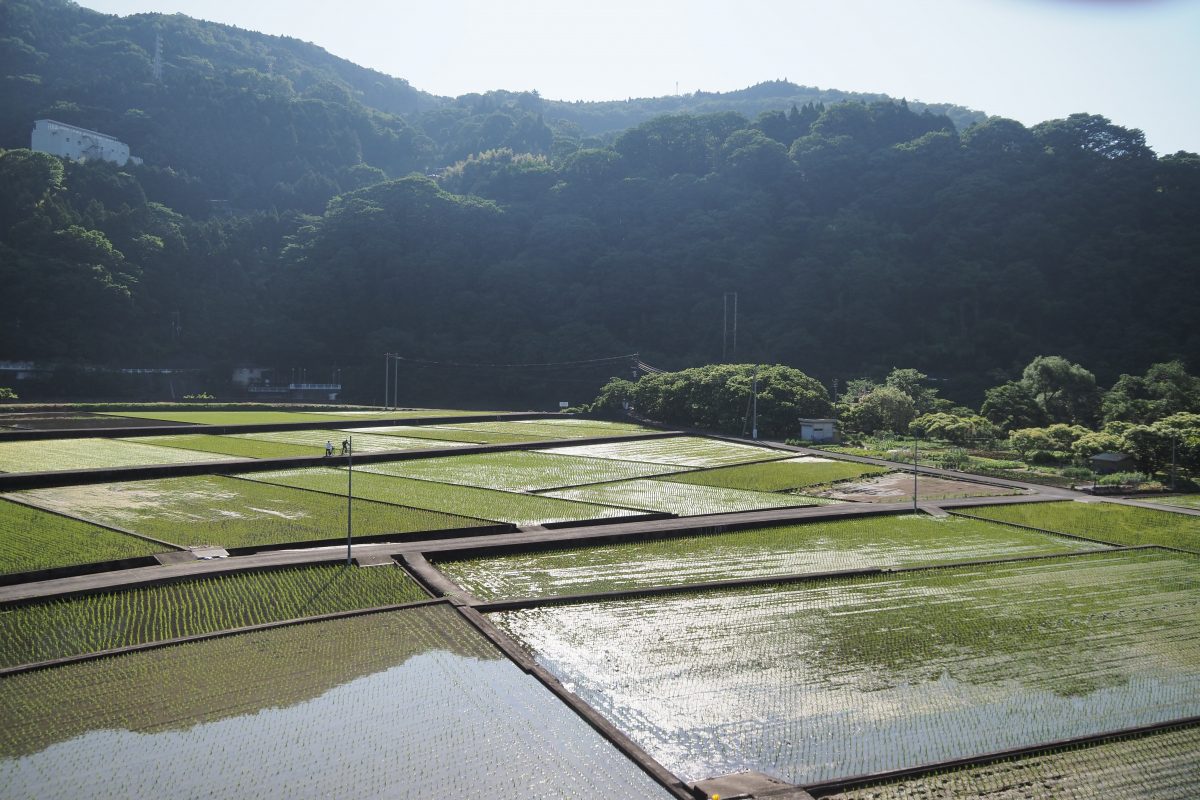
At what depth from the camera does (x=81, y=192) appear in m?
69.8

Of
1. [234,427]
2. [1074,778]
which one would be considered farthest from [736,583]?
[234,427]

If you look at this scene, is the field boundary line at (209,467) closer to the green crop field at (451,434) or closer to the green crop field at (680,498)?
the green crop field at (451,434)

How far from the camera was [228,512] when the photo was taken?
70.2 feet

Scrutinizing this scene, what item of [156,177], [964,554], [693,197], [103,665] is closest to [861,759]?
[103,665]

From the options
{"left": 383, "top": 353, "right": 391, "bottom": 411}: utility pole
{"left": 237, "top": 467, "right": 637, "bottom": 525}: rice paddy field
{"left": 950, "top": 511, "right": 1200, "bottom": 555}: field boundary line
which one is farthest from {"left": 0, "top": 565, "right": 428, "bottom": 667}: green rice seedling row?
{"left": 383, "top": 353, "right": 391, "bottom": 411}: utility pole

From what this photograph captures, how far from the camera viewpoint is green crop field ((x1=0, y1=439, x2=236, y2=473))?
2644cm

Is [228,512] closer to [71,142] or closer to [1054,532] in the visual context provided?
[1054,532]

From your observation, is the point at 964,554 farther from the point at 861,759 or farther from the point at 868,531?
the point at 861,759

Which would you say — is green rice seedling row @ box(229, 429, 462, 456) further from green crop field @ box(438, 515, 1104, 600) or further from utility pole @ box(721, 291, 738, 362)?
utility pole @ box(721, 291, 738, 362)

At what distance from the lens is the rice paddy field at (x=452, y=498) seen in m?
22.2

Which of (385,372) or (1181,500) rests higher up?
(385,372)

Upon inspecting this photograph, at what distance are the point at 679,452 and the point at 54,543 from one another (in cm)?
2369

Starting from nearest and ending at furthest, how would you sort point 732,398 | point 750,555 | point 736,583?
1. point 736,583
2. point 750,555
3. point 732,398

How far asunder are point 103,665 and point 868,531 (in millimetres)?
16769
